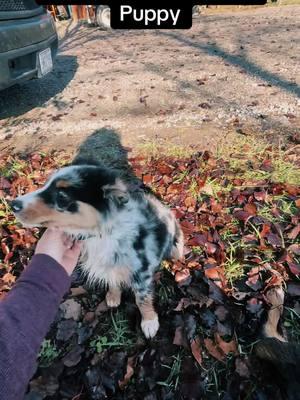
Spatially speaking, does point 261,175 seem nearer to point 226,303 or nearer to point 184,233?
point 184,233

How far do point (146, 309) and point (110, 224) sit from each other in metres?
0.73

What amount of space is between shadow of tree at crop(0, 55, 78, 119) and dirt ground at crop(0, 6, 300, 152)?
0.02 m

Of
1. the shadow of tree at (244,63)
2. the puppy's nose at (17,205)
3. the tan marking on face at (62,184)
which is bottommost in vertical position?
the shadow of tree at (244,63)

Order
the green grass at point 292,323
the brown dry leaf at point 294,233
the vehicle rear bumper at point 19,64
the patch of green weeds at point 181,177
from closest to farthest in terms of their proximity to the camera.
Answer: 1. the green grass at point 292,323
2. the brown dry leaf at point 294,233
3. the patch of green weeds at point 181,177
4. the vehicle rear bumper at point 19,64

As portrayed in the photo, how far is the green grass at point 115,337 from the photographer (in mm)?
2525

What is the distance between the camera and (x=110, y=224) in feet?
7.54

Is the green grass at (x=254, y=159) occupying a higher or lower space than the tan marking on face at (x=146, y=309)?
higher

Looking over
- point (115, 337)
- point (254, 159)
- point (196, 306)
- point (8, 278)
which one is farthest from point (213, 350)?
point (254, 159)

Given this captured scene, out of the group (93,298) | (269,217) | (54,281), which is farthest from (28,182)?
(269,217)

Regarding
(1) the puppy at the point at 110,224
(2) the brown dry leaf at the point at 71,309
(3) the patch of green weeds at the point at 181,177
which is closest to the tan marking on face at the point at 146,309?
(1) the puppy at the point at 110,224

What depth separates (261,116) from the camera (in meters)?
4.76

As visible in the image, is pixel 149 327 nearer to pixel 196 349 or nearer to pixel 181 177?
pixel 196 349

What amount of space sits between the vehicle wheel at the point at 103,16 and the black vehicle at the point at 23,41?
5.65 meters

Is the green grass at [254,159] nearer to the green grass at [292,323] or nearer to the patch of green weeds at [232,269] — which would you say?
the patch of green weeds at [232,269]
